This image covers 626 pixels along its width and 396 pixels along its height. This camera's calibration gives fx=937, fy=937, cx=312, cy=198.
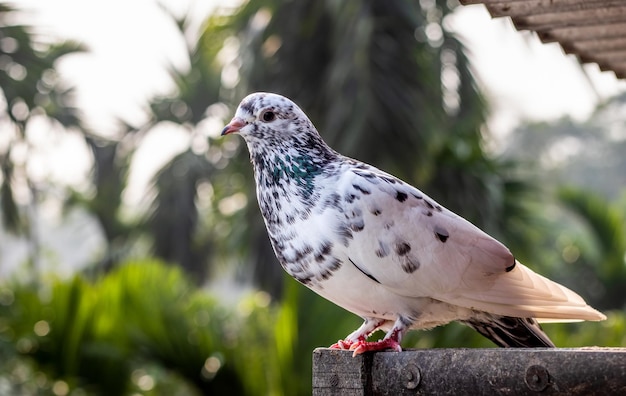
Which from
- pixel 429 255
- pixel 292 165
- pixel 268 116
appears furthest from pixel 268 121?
pixel 429 255

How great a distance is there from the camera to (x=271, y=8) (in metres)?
11.6

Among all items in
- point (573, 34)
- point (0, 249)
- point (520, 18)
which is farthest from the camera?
point (0, 249)

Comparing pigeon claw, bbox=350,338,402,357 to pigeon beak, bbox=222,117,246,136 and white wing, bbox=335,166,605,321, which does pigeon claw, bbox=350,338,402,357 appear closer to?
white wing, bbox=335,166,605,321

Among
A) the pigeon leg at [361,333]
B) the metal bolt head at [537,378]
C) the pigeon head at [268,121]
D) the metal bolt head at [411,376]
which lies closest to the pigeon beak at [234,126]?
the pigeon head at [268,121]

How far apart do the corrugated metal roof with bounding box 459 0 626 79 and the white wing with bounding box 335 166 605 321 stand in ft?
2.24

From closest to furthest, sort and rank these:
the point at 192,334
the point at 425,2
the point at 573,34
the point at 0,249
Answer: the point at 573,34, the point at 192,334, the point at 425,2, the point at 0,249

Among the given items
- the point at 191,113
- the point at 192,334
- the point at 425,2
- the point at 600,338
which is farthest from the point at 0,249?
the point at 600,338

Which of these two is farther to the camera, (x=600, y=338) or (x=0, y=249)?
(x=0, y=249)

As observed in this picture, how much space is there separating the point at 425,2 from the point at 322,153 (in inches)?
345

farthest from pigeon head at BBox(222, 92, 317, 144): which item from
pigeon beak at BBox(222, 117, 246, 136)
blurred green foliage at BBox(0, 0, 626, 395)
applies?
blurred green foliage at BBox(0, 0, 626, 395)

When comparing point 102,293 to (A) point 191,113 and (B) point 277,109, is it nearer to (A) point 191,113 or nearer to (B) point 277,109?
(B) point 277,109

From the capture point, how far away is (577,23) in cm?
318

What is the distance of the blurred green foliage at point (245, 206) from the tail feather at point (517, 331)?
3014 millimetres

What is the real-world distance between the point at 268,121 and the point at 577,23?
114 cm
